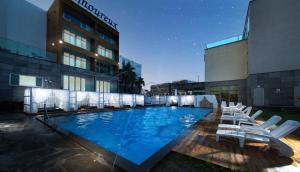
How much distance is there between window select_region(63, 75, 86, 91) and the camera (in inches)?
916

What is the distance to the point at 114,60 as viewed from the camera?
34438 mm

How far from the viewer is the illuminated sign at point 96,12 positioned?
2663 centimetres

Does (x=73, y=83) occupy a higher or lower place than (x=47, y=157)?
higher

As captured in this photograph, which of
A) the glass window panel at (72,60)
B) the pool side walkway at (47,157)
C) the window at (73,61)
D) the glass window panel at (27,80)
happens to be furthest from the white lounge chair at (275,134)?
the glass window panel at (72,60)

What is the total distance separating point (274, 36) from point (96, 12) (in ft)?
97.7

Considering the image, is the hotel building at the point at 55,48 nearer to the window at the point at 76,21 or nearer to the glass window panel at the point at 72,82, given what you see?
the window at the point at 76,21

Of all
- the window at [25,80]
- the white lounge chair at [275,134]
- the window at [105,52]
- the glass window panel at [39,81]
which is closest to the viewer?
the white lounge chair at [275,134]

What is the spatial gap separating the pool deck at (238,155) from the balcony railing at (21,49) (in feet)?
66.9

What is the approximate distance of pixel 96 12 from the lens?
97.5 ft

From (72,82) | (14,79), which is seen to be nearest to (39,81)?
(14,79)

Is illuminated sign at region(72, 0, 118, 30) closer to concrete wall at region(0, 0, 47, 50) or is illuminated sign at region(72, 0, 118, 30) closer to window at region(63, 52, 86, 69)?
concrete wall at region(0, 0, 47, 50)

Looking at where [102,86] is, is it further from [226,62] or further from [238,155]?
[238,155]

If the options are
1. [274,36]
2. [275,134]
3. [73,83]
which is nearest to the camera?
[275,134]

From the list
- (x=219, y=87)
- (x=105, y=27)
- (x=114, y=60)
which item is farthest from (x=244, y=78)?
(x=105, y=27)
